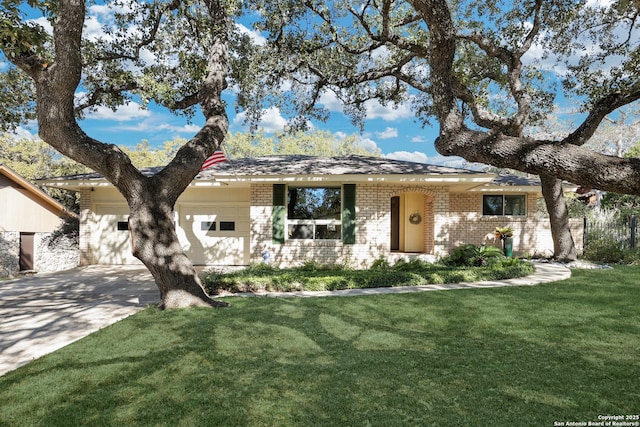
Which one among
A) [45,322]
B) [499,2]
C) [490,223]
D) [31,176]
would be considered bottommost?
[45,322]

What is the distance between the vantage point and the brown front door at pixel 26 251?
14273 millimetres

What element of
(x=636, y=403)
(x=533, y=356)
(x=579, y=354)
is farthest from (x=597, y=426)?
(x=579, y=354)

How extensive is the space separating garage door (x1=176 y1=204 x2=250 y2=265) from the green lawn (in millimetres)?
7189

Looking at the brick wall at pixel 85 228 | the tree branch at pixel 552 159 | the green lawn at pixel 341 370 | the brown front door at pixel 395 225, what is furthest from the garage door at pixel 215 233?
the tree branch at pixel 552 159

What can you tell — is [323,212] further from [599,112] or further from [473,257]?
[599,112]

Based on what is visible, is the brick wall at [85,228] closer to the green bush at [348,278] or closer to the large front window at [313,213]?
the green bush at [348,278]

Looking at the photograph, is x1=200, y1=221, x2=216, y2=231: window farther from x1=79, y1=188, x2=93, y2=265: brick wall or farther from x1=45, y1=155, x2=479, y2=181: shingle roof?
x1=79, y1=188, x2=93, y2=265: brick wall

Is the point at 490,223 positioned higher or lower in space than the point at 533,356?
higher

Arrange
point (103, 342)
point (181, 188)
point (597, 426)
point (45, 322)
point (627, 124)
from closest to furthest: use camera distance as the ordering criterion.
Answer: point (597, 426)
point (103, 342)
point (45, 322)
point (181, 188)
point (627, 124)

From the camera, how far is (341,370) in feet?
11.5

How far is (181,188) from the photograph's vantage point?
6430 millimetres

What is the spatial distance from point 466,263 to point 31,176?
28399 mm

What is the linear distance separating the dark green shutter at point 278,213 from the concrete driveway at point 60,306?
3.71 metres

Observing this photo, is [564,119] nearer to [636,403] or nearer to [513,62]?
[513,62]
